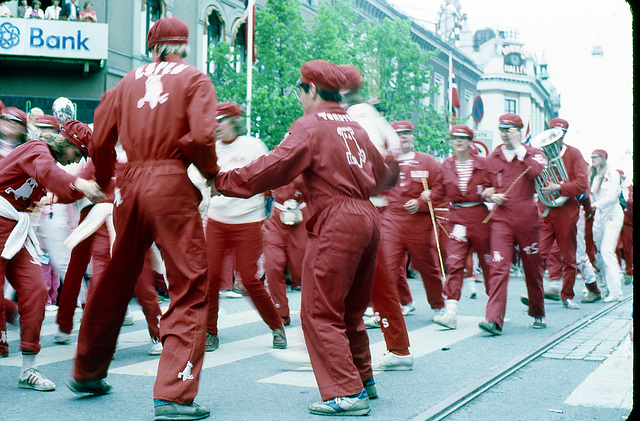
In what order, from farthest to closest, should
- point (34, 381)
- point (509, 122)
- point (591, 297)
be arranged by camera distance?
point (591, 297)
point (509, 122)
point (34, 381)

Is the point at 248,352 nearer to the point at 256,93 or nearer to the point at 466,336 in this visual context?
the point at 466,336

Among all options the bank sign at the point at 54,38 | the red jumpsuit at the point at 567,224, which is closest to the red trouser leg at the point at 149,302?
the red jumpsuit at the point at 567,224

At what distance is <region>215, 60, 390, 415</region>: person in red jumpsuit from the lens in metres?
4.53

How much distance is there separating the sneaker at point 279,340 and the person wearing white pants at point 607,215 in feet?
20.0

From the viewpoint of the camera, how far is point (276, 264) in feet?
28.5

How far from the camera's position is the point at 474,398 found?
503 cm

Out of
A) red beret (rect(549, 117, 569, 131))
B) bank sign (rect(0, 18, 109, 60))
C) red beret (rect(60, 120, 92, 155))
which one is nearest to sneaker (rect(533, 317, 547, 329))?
red beret (rect(549, 117, 569, 131))

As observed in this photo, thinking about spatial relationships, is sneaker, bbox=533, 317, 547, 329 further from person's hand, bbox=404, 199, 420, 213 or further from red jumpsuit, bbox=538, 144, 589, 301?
red jumpsuit, bbox=538, 144, 589, 301

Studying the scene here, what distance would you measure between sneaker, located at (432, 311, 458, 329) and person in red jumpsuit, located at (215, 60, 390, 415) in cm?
350

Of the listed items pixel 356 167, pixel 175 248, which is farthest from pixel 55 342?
pixel 356 167

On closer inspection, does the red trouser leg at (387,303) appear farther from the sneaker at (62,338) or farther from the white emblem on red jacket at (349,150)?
the sneaker at (62,338)

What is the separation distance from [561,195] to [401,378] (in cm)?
492

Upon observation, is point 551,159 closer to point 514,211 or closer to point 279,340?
point 514,211

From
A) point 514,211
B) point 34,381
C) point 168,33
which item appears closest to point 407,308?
point 514,211
